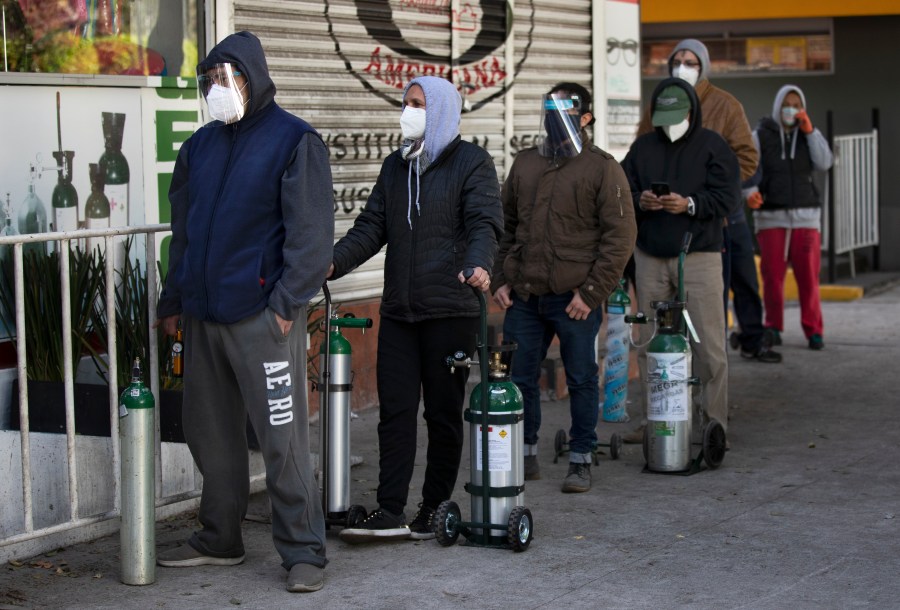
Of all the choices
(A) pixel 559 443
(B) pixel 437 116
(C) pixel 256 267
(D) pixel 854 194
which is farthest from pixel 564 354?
(D) pixel 854 194

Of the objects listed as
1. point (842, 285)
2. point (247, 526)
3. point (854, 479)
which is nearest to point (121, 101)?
point (247, 526)

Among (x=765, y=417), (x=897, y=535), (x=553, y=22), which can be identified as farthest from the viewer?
(x=553, y=22)

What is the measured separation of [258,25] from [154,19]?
622 mm

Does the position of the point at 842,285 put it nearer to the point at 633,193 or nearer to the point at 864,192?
the point at 864,192

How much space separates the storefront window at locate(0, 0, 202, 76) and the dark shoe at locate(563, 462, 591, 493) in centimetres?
292

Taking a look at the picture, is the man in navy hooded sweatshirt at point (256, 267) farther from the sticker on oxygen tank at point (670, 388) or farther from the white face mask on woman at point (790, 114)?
the white face mask on woman at point (790, 114)

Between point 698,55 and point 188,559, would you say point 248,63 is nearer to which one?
point 188,559

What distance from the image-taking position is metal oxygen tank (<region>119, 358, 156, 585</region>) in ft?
17.5

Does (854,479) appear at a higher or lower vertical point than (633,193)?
lower

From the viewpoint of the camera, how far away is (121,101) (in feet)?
24.3

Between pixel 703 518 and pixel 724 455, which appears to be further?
pixel 724 455

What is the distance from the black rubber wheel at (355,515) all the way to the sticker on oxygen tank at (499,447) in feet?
1.85

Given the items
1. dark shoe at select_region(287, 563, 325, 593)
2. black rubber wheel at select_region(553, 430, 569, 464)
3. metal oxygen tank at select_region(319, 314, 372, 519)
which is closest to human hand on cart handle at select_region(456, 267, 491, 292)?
metal oxygen tank at select_region(319, 314, 372, 519)

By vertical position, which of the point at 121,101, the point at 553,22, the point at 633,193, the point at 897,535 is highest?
the point at 553,22
